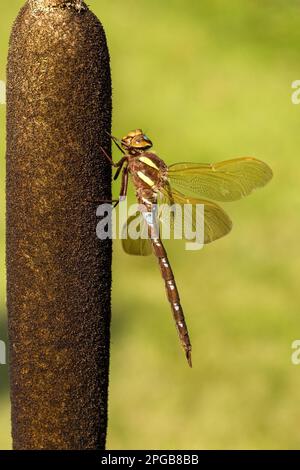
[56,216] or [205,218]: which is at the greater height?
[205,218]

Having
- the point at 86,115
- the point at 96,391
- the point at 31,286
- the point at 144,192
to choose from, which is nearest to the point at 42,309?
the point at 31,286

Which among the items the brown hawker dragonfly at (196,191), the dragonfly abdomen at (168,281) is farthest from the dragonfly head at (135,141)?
the dragonfly abdomen at (168,281)

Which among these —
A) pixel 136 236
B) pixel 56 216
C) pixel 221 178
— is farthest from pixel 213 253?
pixel 56 216

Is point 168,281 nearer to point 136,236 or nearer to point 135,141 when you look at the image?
point 136,236

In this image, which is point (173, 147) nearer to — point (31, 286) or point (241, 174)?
point (241, 174)

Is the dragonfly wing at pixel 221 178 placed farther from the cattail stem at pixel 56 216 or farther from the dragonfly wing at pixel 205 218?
the cattail stem at pixel 56 216

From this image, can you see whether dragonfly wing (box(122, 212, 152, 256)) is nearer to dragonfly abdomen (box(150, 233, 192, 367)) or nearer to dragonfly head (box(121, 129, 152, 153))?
dragonfly abdomen (box(150, 233, 192, 367))
